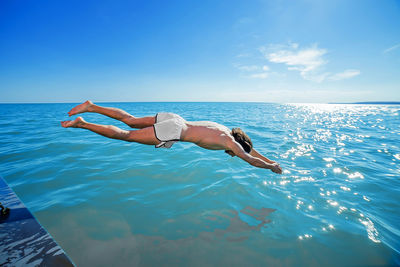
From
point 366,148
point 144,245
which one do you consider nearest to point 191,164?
point 144,245

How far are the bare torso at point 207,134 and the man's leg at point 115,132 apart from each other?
0.67 meters

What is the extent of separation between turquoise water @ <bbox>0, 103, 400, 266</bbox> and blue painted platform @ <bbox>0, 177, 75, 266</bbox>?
61 centimetres

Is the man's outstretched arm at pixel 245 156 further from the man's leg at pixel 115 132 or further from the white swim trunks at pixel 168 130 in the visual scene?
the man's leg at pixel 115 132

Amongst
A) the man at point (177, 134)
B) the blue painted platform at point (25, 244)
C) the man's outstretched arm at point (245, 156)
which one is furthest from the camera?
the man at point (177, 134)

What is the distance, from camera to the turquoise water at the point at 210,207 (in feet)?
7.31

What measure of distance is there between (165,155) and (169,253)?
148 inches

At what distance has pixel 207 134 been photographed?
10.8 feet

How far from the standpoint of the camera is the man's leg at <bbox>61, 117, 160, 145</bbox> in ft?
10.5

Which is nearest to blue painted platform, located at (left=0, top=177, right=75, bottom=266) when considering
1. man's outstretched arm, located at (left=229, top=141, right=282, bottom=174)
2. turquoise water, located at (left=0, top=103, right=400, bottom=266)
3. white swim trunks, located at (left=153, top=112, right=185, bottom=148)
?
turquoise water, located at (left=0, top=103, right=400, bottom=266)

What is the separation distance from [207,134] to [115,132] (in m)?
1.82

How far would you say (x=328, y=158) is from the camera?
555cm

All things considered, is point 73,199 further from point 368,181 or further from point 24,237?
point 368,181

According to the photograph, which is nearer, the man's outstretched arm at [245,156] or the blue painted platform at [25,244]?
the blue painted platform at [25,244]

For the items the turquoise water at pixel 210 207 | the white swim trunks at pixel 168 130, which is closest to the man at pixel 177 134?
the white swim trunks at pixel 168 130
